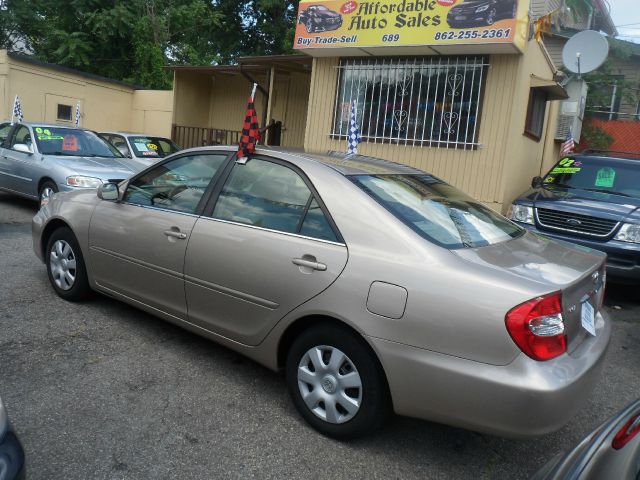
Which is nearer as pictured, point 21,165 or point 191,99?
point 21,165

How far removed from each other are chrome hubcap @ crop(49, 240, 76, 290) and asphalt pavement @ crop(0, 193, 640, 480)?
1.15 ft

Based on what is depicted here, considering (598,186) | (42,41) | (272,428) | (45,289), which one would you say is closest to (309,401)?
(272,428)

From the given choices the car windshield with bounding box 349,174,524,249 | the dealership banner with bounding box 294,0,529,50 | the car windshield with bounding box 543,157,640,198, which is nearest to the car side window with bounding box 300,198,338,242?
the car windshield with bounding box 349,174,524,249

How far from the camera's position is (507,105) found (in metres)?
8.52

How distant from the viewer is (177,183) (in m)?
3.98

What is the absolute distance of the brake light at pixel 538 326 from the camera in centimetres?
237

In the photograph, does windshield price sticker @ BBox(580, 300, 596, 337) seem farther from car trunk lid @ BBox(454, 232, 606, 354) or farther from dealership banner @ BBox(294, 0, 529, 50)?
dealership banner @ BBox(294, 0, 529, 50)

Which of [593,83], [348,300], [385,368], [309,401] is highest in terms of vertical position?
[593,83]

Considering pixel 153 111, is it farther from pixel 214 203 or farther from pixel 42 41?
pixel 214 203

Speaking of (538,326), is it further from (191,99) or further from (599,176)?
(191,99)

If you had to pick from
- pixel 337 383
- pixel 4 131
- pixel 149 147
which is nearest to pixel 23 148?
pixel 4 131

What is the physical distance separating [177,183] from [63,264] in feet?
4.62

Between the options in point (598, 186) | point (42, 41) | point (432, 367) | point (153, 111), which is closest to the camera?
point (432, 367)

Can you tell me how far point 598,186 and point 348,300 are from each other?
5.69 metres
